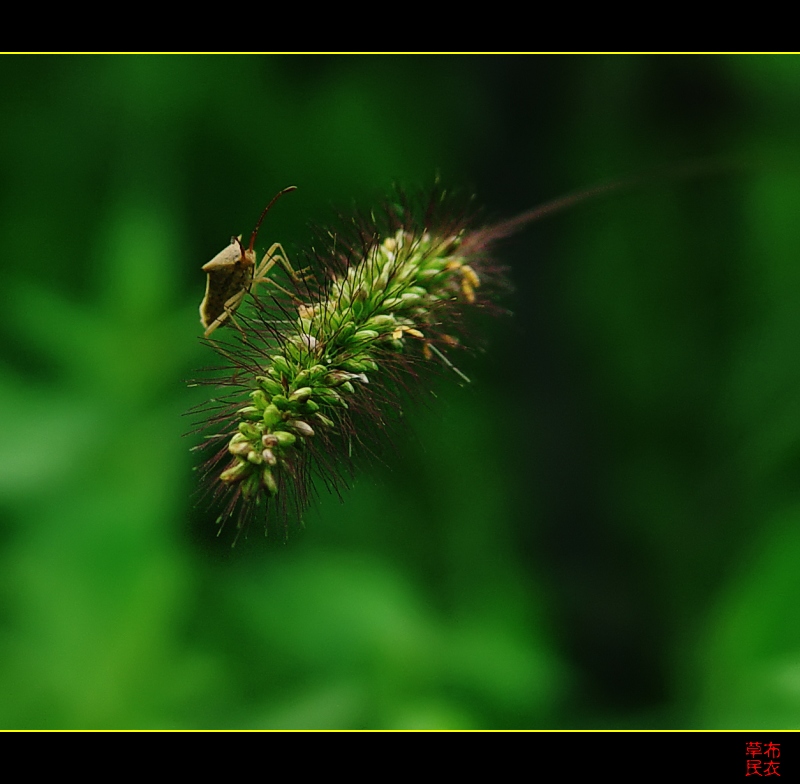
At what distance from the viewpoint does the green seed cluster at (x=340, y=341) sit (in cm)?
185

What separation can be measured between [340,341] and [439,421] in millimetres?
1766

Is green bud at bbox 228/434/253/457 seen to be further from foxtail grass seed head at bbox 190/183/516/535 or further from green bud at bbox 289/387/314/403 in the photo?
Answer: green bud at bbox 289/387/314/403

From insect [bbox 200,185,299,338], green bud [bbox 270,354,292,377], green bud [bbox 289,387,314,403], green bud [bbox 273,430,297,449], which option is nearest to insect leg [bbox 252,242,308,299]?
insect [bbox 200,185,299,338]

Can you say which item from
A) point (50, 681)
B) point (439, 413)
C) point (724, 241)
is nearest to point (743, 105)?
point (724, 241)

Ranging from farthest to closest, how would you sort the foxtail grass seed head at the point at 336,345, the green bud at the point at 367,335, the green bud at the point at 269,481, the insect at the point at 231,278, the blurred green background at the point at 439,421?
the blurred green background at the point at 439,421 < the insect at the point at 231,278 < the green bud at the point at 367,335 < the foxtail grass seed head at the point at 336,345 < the green bud at the point at 269,481

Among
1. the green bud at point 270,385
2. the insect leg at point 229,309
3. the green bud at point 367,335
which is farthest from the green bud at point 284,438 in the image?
the insect leg at point 229,309

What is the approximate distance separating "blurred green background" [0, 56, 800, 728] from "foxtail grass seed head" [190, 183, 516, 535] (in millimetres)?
799

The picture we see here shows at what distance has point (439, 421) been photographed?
378 cm

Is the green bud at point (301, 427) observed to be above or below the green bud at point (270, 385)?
below

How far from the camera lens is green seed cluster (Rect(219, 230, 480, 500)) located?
1849 millimetres

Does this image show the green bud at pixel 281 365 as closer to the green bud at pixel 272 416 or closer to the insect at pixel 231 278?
the green bud at pixel 272 416

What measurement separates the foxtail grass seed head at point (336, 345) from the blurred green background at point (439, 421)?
80 centimetres

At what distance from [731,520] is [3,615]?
289cm

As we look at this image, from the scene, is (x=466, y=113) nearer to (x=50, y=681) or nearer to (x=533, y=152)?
(x=533, y=152)
